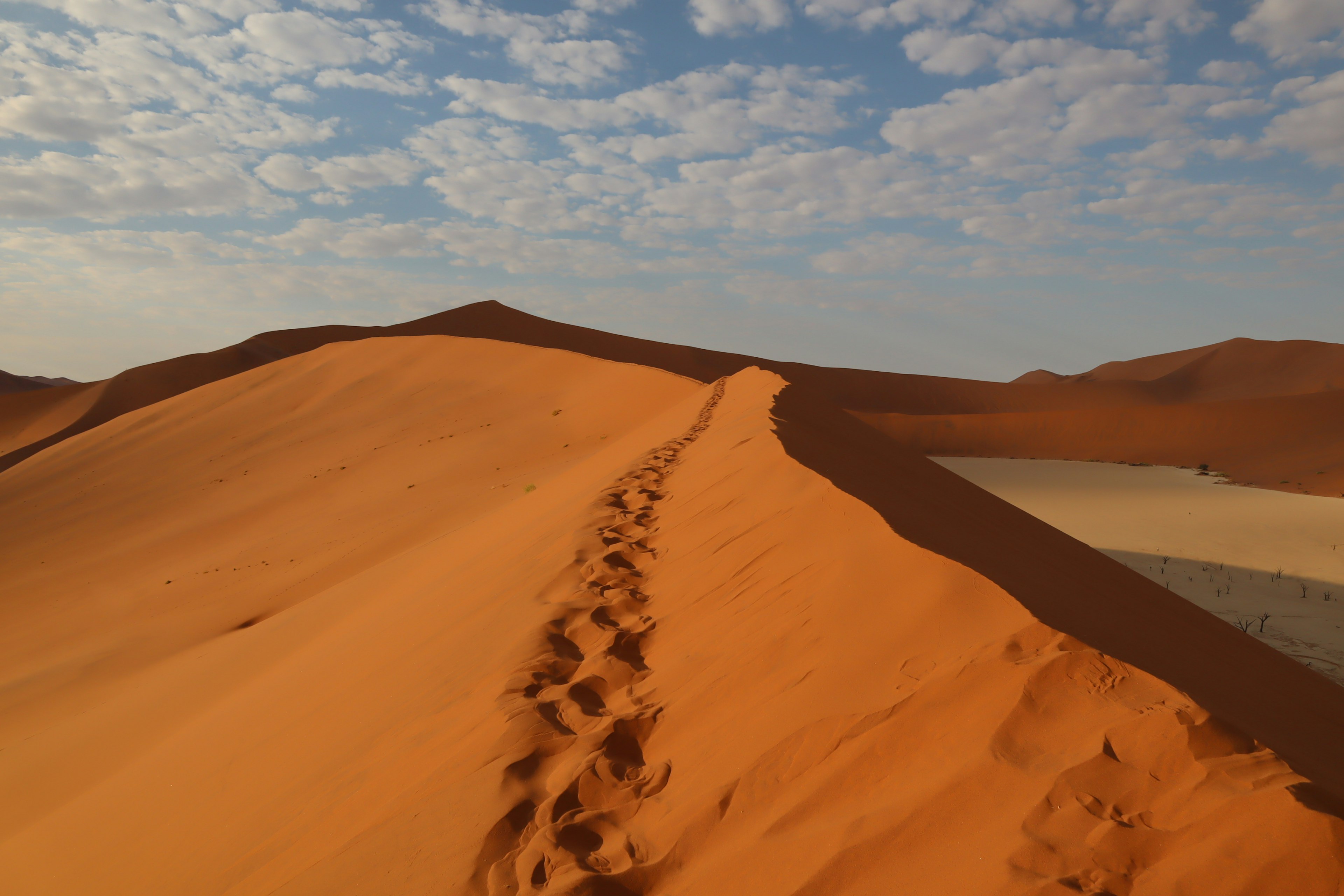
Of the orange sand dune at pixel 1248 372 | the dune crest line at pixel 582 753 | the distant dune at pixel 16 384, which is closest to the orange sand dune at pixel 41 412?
the distant dune at pixel 16 384

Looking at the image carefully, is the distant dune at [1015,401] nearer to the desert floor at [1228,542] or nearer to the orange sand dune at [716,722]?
the desert floor at [1228,542]

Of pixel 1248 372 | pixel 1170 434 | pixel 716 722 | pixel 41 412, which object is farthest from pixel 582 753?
pixel 1248 372

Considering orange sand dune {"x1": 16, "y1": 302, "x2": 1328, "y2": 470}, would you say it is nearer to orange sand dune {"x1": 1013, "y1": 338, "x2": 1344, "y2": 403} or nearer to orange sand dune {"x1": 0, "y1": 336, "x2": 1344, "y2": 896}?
orange sand dune {"x1": 1013, "y1": 338, "x2": 1344, "y2": 403}

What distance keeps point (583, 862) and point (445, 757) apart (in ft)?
2.90

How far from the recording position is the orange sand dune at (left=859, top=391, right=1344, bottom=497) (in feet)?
94.7

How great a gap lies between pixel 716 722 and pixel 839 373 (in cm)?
6324

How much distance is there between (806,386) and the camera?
37.9 feet

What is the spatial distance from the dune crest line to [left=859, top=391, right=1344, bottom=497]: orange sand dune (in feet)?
90.1

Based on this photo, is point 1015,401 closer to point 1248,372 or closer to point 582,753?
point 1248,372

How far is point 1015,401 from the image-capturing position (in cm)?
6538

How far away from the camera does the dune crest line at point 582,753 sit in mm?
1933

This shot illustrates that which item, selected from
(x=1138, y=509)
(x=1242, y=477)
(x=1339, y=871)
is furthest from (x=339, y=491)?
(x=1242, y=477)

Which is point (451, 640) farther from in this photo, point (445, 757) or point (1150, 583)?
point (1150, 583)

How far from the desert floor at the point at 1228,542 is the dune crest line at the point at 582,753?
6.27 meters
